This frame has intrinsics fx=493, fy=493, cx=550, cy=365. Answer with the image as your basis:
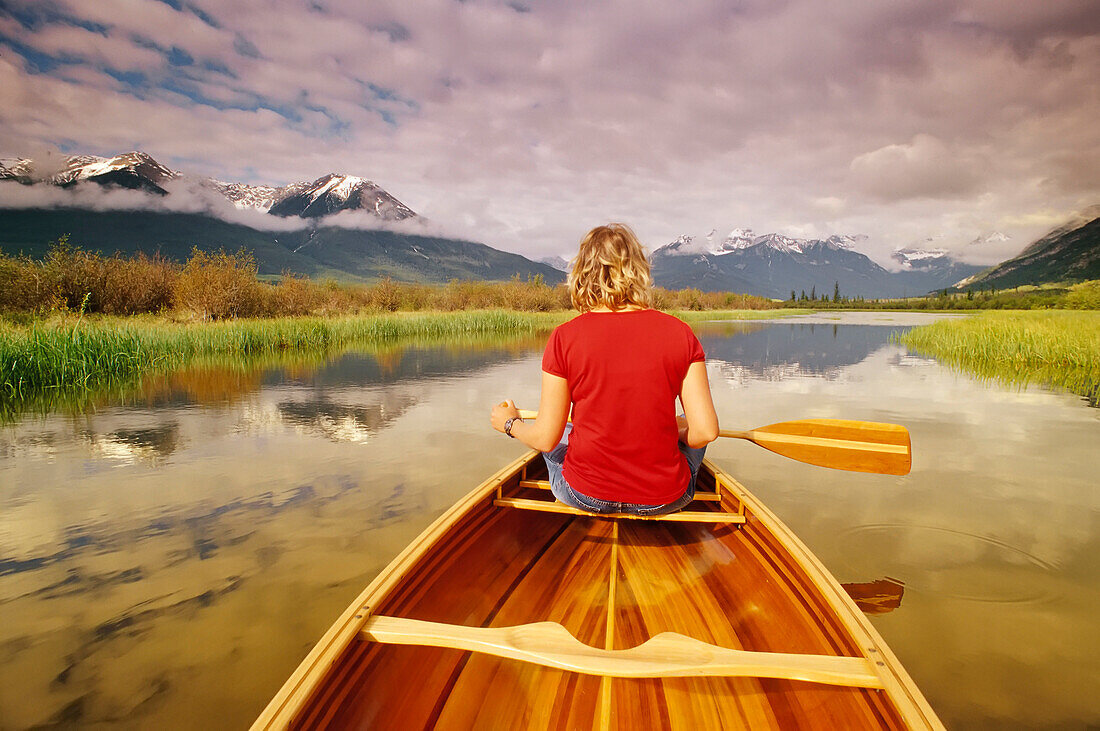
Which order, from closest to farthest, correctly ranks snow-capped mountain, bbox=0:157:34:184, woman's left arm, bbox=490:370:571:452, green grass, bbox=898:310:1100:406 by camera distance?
1. woman's left arm, bbox=490:370:571:452
2. green grass, bbox=898:310:1100:406
3. snow-capped mountain, bbox=0:157:34:184

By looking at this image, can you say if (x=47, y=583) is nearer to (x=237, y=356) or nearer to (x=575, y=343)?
(x=575, y=343)

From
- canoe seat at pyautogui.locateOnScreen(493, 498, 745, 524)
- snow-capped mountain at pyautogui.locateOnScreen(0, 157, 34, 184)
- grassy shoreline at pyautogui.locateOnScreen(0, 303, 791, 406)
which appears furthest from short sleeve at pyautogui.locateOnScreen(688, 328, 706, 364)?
snow-capped mountain at pyautogui.locateOnScreen(0, 157, 34, 184)

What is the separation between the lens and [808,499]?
4.75m

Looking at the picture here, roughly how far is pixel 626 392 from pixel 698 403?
1.19ft

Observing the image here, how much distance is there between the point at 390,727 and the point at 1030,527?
17.2 ft

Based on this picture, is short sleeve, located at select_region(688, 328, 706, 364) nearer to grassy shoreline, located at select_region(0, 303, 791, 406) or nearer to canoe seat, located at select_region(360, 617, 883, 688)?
canoe seat, located at select_region(360, 617, 883, 688)

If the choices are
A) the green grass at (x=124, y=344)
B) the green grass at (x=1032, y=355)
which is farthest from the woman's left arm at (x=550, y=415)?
the green grass at (x=1032, y=355)

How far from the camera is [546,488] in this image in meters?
3.49

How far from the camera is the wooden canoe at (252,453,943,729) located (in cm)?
155

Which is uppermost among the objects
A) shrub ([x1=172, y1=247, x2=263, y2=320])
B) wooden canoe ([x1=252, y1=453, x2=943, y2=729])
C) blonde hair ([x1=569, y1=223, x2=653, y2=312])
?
shrub ([x1=172, y1=247, x2=263, y2=320])

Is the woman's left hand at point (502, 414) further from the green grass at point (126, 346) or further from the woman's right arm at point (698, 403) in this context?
the green grass at point (126, 346)

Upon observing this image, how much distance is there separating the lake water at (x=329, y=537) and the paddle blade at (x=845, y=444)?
805 millimetres

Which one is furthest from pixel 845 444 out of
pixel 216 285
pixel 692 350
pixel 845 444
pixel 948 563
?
pixel 216 285

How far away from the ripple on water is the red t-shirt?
6.81 feet
